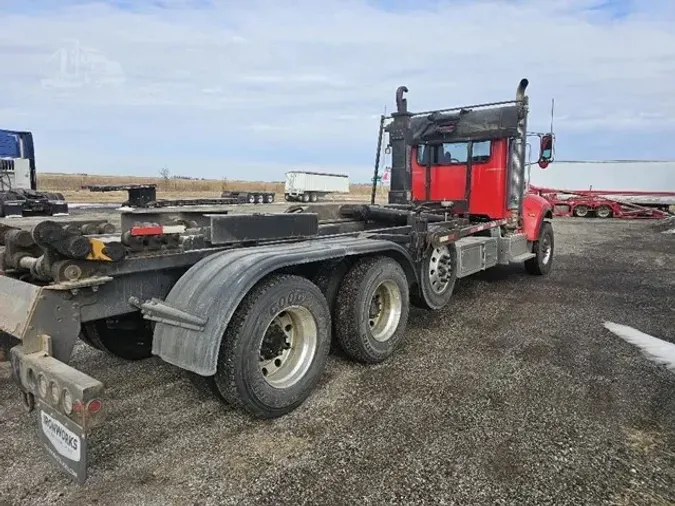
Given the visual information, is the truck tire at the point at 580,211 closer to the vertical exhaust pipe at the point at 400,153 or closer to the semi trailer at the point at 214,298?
the vertical exhaust pipe at the point at 400,153

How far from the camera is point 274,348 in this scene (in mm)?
3680

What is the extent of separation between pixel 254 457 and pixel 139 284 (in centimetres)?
134

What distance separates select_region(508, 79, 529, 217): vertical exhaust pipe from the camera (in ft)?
24.3

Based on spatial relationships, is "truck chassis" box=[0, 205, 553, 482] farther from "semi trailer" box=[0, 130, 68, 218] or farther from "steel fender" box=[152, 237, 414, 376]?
"semi trailer" box=[0, 130, 68, 218]

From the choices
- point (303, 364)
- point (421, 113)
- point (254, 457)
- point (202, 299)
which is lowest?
point (254, 457)

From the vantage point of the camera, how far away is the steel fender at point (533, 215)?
884cm

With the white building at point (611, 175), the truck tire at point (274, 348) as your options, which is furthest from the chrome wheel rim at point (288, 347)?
the white building at point (611, 175)

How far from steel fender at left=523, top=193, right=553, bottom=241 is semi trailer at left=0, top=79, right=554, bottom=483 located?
328 centimetres

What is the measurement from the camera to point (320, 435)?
3.36m

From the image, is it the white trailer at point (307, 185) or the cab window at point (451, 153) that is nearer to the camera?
the cab window at point (451, 153)

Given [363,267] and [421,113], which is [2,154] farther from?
[363,267]

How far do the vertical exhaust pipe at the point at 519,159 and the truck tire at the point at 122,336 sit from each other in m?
5.83

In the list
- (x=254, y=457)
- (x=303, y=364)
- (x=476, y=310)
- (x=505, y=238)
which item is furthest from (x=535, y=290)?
(x=254, y=457)

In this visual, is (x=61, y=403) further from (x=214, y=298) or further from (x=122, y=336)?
(x=122, y=336)
